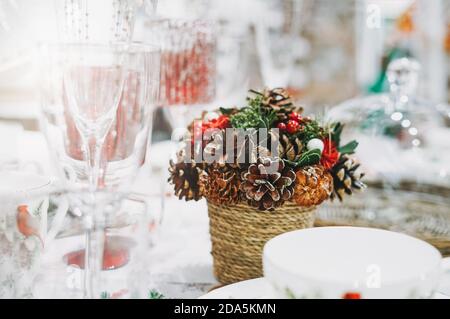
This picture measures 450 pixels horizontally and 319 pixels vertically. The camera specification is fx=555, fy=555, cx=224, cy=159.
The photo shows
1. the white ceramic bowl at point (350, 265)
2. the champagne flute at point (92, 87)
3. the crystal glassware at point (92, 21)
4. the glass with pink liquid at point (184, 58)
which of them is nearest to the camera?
the white ceramic bowl at point (350, 265)

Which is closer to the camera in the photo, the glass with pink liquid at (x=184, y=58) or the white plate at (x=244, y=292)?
the white plate at (x=244, y=292)

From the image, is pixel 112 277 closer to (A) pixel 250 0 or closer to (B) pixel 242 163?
(B) pixel 242 163

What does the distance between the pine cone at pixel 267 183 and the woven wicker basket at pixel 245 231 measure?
0.06 feet

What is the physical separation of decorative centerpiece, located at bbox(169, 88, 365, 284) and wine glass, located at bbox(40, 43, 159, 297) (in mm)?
55

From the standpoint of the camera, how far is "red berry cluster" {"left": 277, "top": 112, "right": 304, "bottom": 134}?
0.45 meters

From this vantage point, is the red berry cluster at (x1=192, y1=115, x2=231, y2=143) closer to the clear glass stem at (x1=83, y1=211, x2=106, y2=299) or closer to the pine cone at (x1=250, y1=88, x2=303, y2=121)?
the pine cone at (x1=250, y1=88, x2=303, y2=121)

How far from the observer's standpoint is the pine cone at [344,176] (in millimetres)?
483

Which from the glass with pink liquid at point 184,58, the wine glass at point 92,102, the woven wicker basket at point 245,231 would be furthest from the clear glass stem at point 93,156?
the glass with pink liquid at point 184,58

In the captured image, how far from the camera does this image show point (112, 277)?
466 millimetres

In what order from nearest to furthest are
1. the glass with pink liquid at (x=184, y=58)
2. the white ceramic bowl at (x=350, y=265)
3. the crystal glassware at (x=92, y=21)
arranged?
the white ceramic bowl at (x=350, y=265), the crystal glassware at (x=92, y=21), the glass with pink liquid at (x=184, y=58)

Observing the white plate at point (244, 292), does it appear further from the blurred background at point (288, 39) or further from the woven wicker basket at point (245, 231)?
the blurred background at point (288, 39)

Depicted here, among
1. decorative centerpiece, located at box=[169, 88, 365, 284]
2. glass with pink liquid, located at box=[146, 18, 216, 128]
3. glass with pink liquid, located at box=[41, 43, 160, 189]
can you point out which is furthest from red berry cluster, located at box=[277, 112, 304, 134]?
glass with pink liquid, located at box=[146, 18, 216, 128]

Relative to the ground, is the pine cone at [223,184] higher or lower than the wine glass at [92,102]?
lower
